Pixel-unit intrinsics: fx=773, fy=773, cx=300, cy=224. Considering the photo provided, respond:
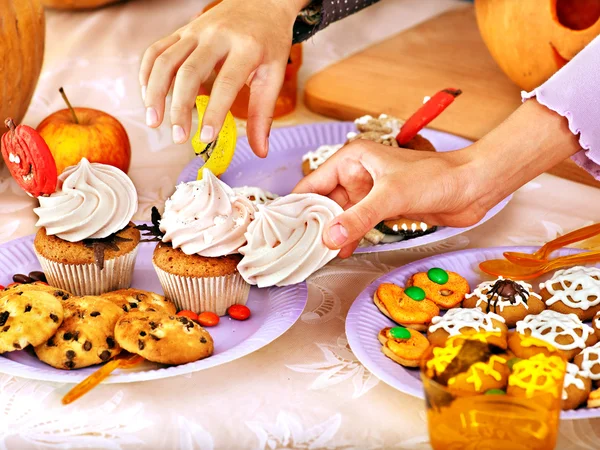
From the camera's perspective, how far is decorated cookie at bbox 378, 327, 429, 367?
101cm

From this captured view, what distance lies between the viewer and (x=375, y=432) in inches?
37.0

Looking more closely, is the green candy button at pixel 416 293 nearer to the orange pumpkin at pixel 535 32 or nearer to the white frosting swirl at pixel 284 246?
the white frosting swirl at pixel 284 246

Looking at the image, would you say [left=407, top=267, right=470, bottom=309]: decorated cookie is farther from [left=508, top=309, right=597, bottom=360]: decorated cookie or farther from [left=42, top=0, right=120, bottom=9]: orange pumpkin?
[left=42, top=0, right=120, bottom=9]: orange pumpkin

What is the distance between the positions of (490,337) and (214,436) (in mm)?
353

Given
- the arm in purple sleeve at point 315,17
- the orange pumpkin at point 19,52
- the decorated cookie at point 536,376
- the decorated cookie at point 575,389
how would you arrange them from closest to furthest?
the decorated cookie at point 536,376 → the decorated cookie at point 575,389 → the orange pumpkin at point 19,52 → the arm in purple sleeve at point 315,17

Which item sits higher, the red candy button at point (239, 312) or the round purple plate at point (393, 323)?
the round purple plate at point (393, 323)

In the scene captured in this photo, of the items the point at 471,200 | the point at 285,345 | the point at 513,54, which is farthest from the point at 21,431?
the point at 513,54

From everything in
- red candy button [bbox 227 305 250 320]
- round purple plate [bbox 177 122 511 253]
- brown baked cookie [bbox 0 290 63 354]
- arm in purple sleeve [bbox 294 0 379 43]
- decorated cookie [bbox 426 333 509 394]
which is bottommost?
round purple plate [bbox 177 122 511 253]

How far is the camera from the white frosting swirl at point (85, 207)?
121 centimetres

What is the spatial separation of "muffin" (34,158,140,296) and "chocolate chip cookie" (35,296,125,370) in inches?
6.5

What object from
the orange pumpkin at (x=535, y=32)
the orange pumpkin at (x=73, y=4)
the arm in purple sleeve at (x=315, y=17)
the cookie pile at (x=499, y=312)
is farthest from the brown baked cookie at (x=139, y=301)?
the orange pumpkin at (x=73, y=4)

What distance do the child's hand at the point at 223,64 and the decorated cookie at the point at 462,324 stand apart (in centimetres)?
42

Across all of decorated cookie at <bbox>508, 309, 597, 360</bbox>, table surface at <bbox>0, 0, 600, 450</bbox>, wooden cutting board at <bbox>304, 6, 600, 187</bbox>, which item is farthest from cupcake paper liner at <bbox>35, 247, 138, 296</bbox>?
wooden cutting board at <bbox>304, 6, 600, 187</bbox>

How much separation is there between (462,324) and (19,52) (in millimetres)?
1024
